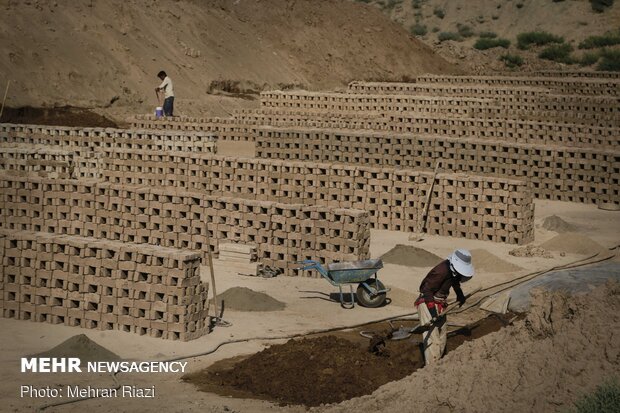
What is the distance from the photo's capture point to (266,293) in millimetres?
15445

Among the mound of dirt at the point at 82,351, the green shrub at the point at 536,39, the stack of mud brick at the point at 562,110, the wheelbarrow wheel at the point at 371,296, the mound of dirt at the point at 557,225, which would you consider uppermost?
the green shrub at the point at 536,39

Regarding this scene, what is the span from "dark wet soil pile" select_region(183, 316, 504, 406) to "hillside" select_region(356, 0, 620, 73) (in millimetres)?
44076

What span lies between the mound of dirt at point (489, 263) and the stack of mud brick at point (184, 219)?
1787 millimetres

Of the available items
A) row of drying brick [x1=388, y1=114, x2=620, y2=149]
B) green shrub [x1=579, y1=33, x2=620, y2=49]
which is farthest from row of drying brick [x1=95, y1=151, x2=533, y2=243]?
green shrub [x1=579, y1=33, x2=620, y2=49]

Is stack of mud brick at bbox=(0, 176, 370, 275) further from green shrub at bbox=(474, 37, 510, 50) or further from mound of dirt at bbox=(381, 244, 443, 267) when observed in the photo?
green shrub at bbox=(474, 37, 510, 50)

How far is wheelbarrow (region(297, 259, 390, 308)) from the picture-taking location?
14.4m

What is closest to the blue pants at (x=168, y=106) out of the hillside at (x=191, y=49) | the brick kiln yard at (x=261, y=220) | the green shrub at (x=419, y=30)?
the brick kiln yard at (x=261, y=220)

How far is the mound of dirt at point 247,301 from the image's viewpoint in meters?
14.5

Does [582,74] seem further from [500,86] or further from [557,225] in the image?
[557,225]

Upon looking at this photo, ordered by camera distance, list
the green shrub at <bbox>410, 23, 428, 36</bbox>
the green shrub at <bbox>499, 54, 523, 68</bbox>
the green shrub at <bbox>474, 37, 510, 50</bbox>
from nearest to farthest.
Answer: the green shrub at <bbox>499, 54, 523, 68</bbox> < the green shrub at <bbox>474, 37, 510, 50</bbox> < the green shrub at <bbox>410, 23, 428, 36</bbox>

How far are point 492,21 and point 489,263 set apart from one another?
5183 centimetres

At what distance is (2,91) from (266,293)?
56.9 ft

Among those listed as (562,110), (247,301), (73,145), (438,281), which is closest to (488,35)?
(562,110)

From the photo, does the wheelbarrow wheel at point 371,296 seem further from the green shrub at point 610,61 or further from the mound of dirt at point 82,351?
the green shrub at point 610,61
